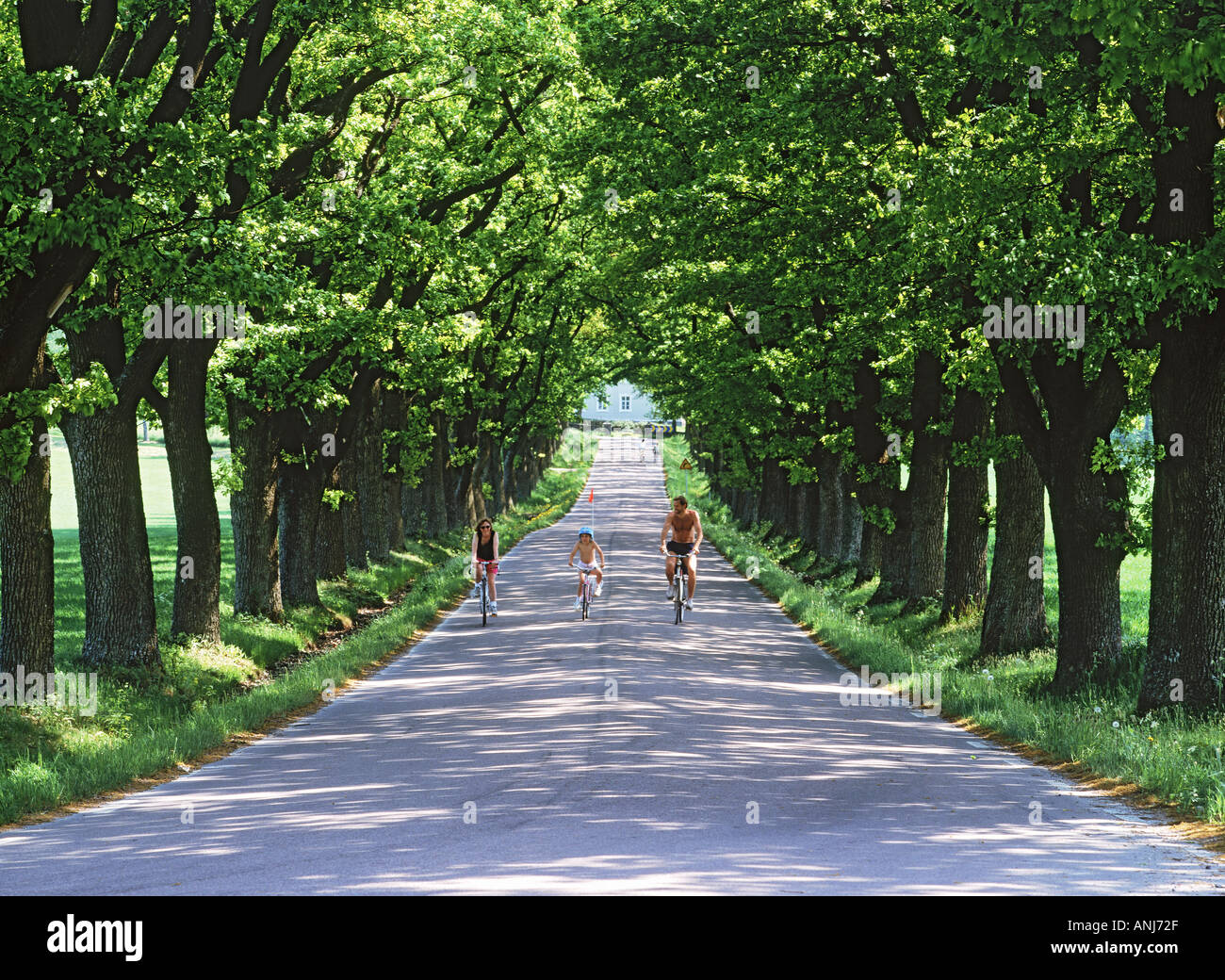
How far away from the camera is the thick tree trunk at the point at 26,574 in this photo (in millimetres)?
15492

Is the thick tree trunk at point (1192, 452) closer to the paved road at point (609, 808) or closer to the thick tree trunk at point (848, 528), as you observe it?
the paved road at point (609, 808)

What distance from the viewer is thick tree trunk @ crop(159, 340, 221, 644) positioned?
801 inches

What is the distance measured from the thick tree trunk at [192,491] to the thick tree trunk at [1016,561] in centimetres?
1105

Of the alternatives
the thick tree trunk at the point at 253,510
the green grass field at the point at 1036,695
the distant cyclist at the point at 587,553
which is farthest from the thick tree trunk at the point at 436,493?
the thick tree trunk at the point at 253,510

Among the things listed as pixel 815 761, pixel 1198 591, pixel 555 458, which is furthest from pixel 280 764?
pixel 555 458

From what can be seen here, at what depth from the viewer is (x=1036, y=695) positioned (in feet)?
55.6

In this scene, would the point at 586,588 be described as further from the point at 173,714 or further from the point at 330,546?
the point at 173,714

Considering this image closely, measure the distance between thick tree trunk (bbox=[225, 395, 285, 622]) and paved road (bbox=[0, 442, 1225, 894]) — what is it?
18.3ft

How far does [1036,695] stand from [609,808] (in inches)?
322

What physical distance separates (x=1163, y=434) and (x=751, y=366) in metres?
21.6

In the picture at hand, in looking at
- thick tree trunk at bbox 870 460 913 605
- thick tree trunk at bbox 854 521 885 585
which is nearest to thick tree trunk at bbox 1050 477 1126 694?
thick tree trunk at bbox 870 460 913 605

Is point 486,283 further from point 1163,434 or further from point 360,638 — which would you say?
point 1163,434

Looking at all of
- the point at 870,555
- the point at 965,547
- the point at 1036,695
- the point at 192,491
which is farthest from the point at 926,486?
the point at 192,491

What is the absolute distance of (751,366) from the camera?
35875 mm
